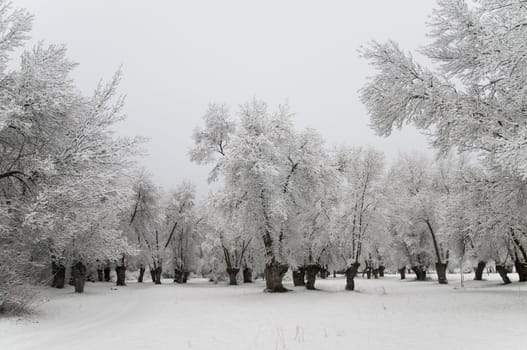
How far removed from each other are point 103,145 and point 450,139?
470 inches

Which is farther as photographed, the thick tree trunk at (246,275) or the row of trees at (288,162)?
the thick tree trunk at (246,275)

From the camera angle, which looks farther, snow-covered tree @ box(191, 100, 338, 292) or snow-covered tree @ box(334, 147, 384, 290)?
snow-covered tree @ box(334, 147, 384, 290)

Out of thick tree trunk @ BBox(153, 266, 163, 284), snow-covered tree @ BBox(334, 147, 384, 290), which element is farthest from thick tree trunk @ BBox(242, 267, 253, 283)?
snow-covered tree @ BBox(334, 147, 384, 290)

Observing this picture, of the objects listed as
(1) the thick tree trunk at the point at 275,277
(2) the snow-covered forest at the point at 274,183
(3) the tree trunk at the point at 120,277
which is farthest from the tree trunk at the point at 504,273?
(3) the tree trunk at the point at 120,277

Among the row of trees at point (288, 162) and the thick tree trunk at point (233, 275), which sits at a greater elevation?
the row of trees at point (288, 162)

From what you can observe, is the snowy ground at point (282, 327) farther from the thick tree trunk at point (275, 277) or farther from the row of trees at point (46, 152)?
the thick tree trunk at point (275, 277)

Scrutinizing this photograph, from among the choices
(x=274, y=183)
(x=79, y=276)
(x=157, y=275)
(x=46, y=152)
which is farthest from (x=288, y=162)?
(x=157, y=275)

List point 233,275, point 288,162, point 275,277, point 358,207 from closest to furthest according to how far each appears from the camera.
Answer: point 275,277 → point 288,162 → point 358,207 → point 233,275

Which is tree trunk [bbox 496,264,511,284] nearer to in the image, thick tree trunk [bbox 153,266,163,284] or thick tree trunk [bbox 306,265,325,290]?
thick tree trunk [bbox 306,265,325,290]

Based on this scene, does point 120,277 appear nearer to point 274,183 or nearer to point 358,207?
point 274,183

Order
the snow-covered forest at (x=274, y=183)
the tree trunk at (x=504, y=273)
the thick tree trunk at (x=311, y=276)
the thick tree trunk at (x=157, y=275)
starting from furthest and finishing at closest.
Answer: the thick tree trunk at (x=157, y=275) < the tree trunk at (x=504, y=273) < the thick tree trunk at (x=311, y=276) < the snow-covered forest at (x=274, y=183)

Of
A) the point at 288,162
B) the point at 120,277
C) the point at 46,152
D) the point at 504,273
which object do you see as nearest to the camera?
the point at 46,152

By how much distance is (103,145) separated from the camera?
515 inches

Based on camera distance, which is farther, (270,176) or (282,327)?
(270,176)
